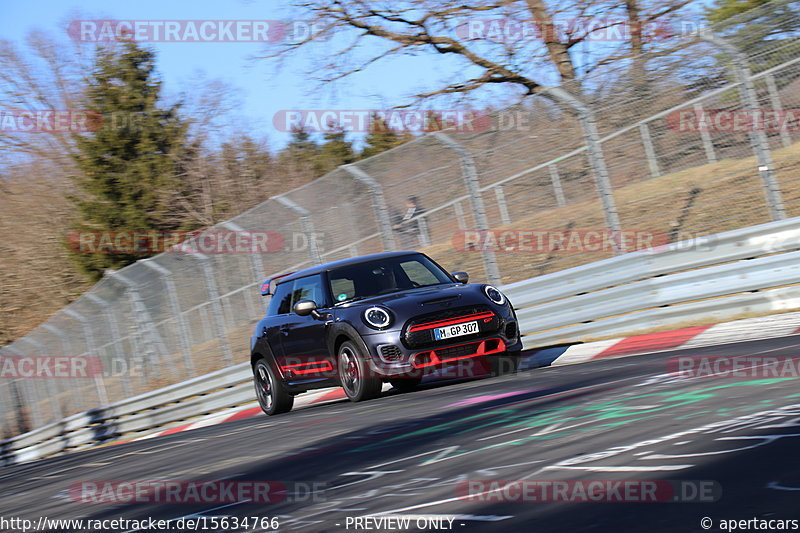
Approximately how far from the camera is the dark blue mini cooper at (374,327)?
9438 millimetres

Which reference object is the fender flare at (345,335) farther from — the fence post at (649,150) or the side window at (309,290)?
the fence post at (649,150)

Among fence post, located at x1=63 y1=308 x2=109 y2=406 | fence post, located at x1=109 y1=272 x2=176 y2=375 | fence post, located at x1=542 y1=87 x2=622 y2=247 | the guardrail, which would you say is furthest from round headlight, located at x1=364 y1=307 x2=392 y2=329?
fence post, located at x1=63 y1=308 x2=109 y2=406

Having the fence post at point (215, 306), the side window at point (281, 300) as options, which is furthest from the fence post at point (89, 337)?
the side window at point (281, 300)

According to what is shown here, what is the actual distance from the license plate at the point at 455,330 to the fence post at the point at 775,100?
Result: 3.80m

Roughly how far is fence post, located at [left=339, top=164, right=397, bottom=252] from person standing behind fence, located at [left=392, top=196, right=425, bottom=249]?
12 cm

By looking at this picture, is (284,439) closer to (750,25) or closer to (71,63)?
(750,25)

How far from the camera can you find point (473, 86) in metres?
21.0

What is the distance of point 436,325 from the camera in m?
9.47

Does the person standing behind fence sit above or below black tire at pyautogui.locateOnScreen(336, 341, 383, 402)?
above

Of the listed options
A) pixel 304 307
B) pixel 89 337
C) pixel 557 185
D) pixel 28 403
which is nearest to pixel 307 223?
pixel 557 185

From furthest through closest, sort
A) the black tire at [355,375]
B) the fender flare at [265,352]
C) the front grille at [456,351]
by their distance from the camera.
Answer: the fender flare at [265,352] → the black tire at [355,375] → the front grille at [456,351]

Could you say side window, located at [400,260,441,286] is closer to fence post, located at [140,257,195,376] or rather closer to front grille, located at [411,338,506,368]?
front grille, located at [411,338,506,368]

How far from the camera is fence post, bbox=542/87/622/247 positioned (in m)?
10.9

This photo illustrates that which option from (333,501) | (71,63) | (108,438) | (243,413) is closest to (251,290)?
(243,413)
